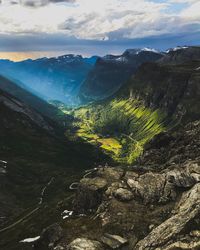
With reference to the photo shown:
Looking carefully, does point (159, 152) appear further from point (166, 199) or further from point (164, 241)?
point (164, 241)

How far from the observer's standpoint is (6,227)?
6516 inches

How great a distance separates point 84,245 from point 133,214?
15473 millimetres

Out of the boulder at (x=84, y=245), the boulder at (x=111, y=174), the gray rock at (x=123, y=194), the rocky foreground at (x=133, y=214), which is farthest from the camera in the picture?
the boulder at (x=111, y=174)

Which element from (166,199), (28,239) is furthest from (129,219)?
(28,239)

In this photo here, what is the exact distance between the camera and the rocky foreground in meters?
67.9

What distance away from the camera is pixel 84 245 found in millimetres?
72500

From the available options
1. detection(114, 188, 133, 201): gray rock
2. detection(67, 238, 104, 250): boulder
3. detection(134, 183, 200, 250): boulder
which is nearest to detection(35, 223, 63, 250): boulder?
detection(67, 238, 104, 250): boulder

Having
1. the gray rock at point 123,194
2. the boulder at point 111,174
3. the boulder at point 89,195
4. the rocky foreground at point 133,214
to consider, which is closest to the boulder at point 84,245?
the rocky foreground at point 133,214

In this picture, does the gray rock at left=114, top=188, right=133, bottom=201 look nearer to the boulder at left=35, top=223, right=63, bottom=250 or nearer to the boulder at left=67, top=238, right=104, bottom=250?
the boulder at left=35, top=223, right=63, bottom=250

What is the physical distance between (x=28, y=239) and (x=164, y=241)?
5608cm

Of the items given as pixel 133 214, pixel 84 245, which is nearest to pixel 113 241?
pixel 84 245

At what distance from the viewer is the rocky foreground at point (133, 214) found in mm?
67938

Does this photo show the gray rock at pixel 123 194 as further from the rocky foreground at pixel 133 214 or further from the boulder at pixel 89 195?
the boulder at pixel 89 195

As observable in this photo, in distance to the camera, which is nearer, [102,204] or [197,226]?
[197,226]
